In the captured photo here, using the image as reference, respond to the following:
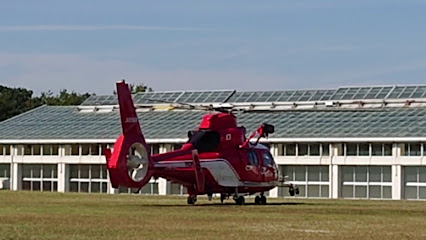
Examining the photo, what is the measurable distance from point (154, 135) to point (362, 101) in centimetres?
1704

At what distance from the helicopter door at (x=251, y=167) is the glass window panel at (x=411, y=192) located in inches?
868

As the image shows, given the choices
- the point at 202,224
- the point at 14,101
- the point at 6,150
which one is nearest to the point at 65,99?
the point at 14,101

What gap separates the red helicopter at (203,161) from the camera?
159 ft

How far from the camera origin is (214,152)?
176ft

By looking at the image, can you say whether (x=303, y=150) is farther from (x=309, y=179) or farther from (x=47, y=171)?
A: (x=47, y=171)

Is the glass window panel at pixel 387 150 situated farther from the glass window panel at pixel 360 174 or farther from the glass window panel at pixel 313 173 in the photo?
the glass window panel at pixel 313 173

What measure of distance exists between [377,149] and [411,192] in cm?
406

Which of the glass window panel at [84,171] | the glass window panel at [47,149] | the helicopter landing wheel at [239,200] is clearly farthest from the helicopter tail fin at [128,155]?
the glass window panel at [47,149]

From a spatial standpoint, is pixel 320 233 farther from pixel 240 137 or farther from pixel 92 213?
pixel 240 137

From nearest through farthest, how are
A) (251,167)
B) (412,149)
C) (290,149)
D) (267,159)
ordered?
1. (251,167)
2. (267,159)
3. (412,149)
4. (290,149)

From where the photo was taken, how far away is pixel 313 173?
8075 cm

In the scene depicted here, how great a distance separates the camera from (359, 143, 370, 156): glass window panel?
78.4 metres

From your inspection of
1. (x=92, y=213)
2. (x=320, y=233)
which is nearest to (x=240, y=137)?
(x=92, y=213)

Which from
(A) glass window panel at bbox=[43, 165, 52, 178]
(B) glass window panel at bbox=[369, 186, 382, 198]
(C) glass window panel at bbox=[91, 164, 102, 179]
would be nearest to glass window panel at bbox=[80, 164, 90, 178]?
(C) glass window panel at bbox=[91, 164, 102, 179]
